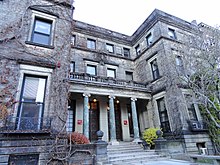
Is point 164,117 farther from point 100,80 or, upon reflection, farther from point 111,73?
point 111,73

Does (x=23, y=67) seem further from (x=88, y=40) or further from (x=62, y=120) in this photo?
(x=88, y=40)

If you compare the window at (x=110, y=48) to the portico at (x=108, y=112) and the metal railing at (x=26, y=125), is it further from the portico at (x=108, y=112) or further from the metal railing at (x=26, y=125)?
the metal railing at (x=26, y=125)

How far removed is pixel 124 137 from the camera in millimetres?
12625

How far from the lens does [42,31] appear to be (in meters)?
8.27

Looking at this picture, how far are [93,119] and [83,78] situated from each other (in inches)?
149

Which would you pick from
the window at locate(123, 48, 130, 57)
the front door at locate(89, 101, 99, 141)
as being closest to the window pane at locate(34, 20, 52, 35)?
the front door at locate(89, 101, 99, 141)

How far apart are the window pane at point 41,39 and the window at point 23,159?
5.67 metres

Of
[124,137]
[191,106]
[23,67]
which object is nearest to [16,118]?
[23,67]

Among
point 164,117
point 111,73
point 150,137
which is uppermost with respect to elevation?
point 111,73

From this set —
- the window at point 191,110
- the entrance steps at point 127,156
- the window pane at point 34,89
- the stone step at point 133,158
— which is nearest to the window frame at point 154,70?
the window at point 191,110

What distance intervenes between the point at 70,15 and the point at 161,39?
7.87m

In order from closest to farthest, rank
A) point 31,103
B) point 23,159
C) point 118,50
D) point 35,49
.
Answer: point 23,159, point 31,103, point 35,49, point 118,50

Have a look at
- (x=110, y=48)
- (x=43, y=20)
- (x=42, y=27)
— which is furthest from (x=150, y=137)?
(x=43, y=20)

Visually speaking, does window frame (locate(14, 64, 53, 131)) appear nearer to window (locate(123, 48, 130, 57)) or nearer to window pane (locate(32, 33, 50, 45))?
window pane (locate(32, 33, 50, 45))
